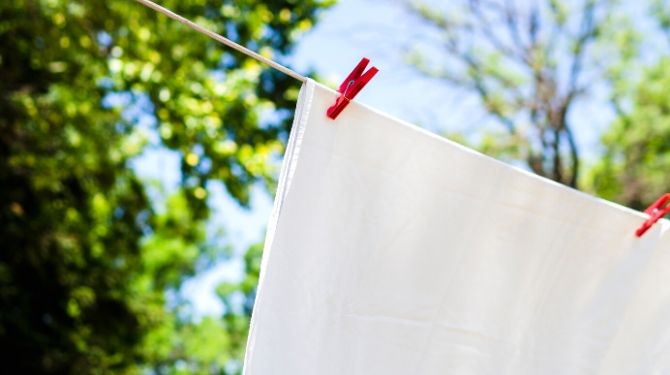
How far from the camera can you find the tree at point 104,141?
3.83m

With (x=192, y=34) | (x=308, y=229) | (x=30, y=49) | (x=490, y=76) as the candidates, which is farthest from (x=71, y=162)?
(x=490, y=76)

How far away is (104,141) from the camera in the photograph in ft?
16.7

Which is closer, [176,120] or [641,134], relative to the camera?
[176,120]

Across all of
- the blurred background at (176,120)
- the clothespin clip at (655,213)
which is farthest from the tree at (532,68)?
the clothespin clip at (655,213)

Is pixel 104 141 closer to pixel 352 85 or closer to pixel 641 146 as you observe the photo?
pixel 352 85

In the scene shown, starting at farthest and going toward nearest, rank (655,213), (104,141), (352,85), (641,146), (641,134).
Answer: (641,146) < (641,134) < (104,141) < (655,213) < (352,85)

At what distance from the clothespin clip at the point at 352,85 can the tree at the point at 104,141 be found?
245 centimetres

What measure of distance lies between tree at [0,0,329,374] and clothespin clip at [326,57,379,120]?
245 cm

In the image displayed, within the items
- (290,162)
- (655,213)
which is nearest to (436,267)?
(290,162)

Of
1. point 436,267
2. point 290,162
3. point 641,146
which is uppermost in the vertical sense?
point 641,146

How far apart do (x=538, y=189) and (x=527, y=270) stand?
15 cm

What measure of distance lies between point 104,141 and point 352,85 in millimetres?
4115

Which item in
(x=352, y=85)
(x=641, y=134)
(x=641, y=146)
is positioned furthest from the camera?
(x=641, y=146)

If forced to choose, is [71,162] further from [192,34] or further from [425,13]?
[425,13]
